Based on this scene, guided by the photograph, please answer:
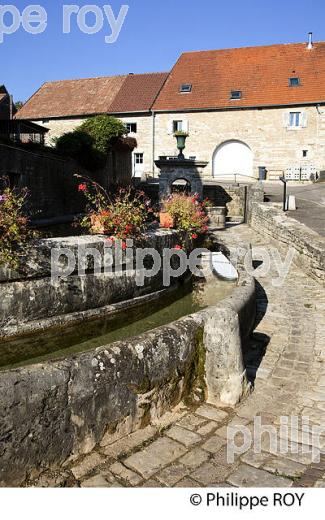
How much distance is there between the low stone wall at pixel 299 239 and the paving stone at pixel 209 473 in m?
5.74

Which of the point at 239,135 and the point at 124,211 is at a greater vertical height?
the point at 239,135

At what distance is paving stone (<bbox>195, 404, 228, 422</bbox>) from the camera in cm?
340

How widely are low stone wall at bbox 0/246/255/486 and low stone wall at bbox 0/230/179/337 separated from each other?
1.48 meters

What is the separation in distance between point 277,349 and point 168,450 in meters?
2.41

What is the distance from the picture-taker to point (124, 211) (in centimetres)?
511

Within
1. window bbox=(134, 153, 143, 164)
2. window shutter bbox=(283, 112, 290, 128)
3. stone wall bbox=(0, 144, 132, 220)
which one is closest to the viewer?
stone wall bbox=(0, 144, 132, 220)

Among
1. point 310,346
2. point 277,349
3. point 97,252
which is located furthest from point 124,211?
point 310,346

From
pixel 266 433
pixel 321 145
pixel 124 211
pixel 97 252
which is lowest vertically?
pixel 266 433

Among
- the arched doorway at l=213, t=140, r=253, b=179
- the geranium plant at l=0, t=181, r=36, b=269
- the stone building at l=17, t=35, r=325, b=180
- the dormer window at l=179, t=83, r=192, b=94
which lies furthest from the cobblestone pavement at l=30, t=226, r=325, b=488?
the dormer window at l=179, t=83, r=192, b=94

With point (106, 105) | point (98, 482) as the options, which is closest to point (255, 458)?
point (98, 482)

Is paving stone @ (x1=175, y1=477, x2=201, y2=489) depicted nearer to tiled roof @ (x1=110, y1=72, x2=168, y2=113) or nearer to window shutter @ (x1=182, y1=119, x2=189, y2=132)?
window shutter @ (x1=182, y1=119, x2=189, y2=132)

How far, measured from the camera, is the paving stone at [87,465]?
2.64 metres
